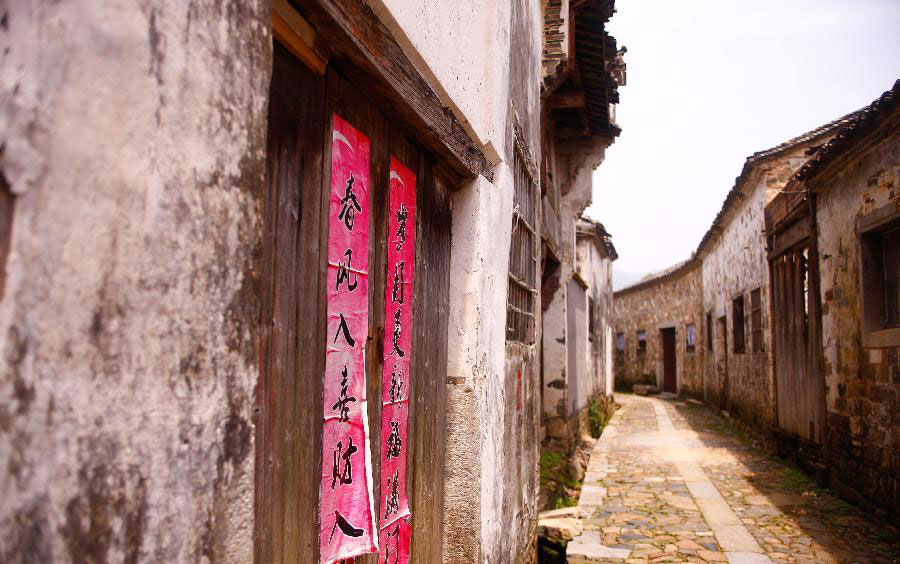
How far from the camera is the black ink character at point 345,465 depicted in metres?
2.11

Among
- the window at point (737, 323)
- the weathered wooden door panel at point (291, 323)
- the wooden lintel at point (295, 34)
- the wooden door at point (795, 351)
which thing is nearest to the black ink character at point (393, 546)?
the weathered wooden door panel at point (291, 323)

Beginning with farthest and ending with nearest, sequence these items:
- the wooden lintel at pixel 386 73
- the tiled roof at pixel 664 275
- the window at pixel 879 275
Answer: the tiled roof at pixel 664 275, the window at pixel 879 275, the wooden lintel at pixel 386 73

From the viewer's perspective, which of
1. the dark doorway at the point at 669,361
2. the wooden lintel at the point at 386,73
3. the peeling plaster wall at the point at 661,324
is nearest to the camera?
the wooden lintel at the point at 386,73

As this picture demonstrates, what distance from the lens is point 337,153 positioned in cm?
211

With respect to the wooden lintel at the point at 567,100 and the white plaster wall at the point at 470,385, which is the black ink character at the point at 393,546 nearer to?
the white plaster wall at the point at 470,385

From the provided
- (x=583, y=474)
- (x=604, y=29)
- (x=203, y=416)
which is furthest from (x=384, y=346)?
(x=583, y=474)

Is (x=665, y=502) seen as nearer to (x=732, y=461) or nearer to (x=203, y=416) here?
(x=732, y=461)

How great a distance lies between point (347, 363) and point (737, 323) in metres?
15.5

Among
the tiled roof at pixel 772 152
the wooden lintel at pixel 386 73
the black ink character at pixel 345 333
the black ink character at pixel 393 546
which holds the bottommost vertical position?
the black ink character at pixel 393 546

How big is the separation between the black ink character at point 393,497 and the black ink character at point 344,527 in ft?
1.31

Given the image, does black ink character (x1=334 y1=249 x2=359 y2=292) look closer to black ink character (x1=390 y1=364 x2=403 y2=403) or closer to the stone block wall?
black ink character (x1=390 y1=364 x2=403 y2=403)

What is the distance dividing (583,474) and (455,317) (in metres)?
7.19

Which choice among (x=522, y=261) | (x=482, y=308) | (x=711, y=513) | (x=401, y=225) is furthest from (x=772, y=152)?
(x=401, y=225)

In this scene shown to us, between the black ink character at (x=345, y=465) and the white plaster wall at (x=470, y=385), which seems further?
the white plaster wall at (x=470, y=385)
